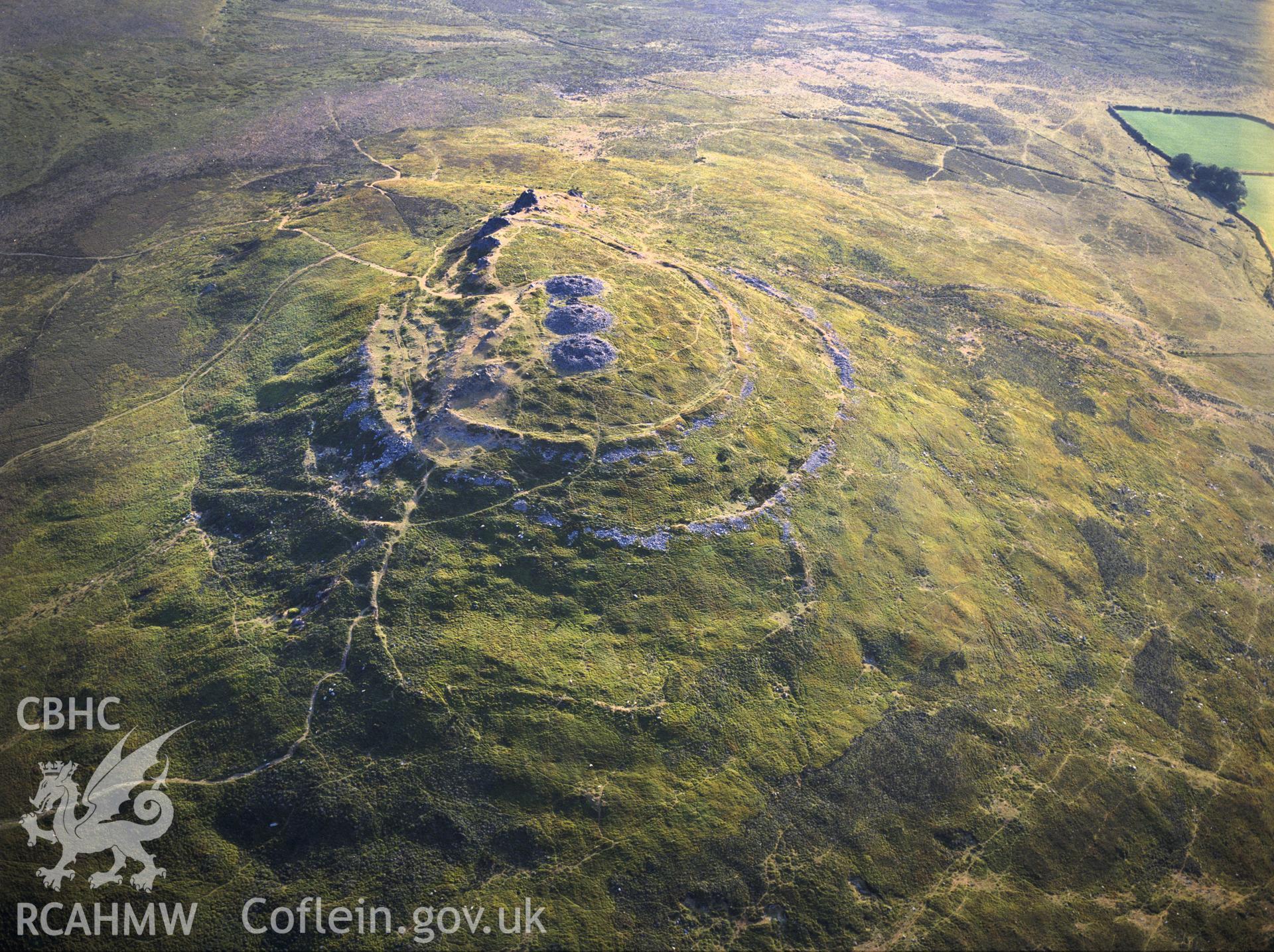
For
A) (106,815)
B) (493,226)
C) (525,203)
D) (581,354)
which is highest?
(525,203)

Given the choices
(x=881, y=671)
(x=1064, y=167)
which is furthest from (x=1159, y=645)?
(x=1064, y=167)

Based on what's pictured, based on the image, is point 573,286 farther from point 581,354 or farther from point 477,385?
point 477,385

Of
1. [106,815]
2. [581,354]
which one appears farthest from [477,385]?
[106,815]

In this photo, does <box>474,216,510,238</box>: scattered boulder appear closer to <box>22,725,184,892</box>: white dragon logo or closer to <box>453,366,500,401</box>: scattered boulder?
<box>453,366,500,401</box>: scattered boulder

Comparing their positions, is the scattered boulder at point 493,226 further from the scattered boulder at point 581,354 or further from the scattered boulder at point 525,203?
the scattered boulder at point 581,354

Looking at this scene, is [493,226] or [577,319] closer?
[577,319]
